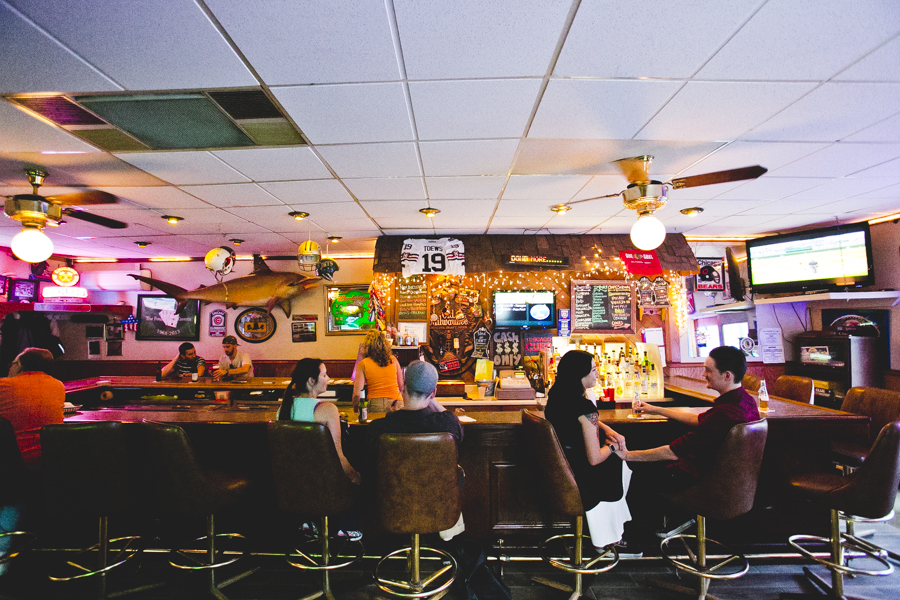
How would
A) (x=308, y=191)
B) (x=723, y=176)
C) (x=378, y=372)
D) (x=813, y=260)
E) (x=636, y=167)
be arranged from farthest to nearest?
(x=813, y=260) → (x=378, y=372) → (x=308, y=191) → (x=636, y=167) → (x=723, y=176)

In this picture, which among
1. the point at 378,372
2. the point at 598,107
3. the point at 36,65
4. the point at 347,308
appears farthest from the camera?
the point at 347,308

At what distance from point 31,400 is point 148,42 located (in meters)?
2.82

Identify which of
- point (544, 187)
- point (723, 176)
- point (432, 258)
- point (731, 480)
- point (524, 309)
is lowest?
point (731, 480)

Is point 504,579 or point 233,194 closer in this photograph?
point 504,579

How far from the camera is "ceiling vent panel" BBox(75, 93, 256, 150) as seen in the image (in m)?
2.56

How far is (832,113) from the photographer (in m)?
2.83

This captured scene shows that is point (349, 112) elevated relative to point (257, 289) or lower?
elevated

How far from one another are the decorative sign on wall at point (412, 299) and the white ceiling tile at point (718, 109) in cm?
459

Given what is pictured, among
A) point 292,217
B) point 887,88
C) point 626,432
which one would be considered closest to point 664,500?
point 626,432

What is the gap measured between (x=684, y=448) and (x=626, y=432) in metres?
0.76

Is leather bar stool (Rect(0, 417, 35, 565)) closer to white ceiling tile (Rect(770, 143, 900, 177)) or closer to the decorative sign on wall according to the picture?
the decorative sign on wall

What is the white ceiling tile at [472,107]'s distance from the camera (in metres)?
2.44

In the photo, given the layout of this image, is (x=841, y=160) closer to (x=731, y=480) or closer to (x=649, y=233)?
(x=649, y=233)

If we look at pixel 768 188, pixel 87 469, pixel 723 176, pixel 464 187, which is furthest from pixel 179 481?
pixel 768 188
